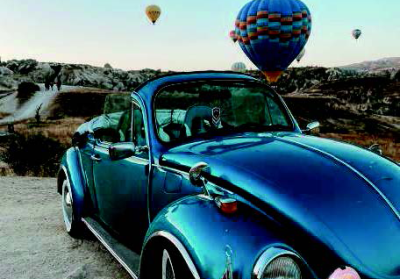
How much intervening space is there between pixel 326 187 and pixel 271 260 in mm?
685

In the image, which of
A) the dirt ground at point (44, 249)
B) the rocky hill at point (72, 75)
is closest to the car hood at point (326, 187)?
the dirt ground at point (44, 249)

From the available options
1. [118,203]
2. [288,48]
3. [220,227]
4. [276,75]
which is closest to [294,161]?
[220,227]

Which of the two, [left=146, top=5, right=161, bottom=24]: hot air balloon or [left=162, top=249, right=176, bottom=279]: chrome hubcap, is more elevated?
[left=146, top=5, right=161, bottom=24]: hot air balloon

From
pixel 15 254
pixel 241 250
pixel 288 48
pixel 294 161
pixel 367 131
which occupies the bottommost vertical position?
pixel 367 131

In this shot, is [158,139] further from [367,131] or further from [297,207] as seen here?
[367,131]

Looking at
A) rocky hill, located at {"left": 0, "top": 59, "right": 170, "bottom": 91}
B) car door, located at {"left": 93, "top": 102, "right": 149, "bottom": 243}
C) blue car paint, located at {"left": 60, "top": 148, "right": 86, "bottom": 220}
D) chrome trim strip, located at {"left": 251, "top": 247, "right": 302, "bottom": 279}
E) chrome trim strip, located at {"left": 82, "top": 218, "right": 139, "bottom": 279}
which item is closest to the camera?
chrome trim strip, located at {"left": 251, "top": 247, "right": 302, "bottom": 279}

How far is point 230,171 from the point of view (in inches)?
109

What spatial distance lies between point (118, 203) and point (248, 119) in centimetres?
141

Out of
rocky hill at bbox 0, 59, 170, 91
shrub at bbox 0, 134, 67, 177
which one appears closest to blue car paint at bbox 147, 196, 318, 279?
shrub at bbox 0, 134, 67, 177

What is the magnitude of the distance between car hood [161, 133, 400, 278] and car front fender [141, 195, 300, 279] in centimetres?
18

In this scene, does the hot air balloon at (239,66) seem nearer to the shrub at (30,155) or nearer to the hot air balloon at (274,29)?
the hot air balloon at (274,29)

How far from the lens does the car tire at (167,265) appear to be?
7.97 ft

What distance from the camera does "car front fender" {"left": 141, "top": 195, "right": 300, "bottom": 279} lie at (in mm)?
2180

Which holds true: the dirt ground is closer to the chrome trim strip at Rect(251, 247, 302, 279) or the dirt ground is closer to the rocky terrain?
the rocky terrain
